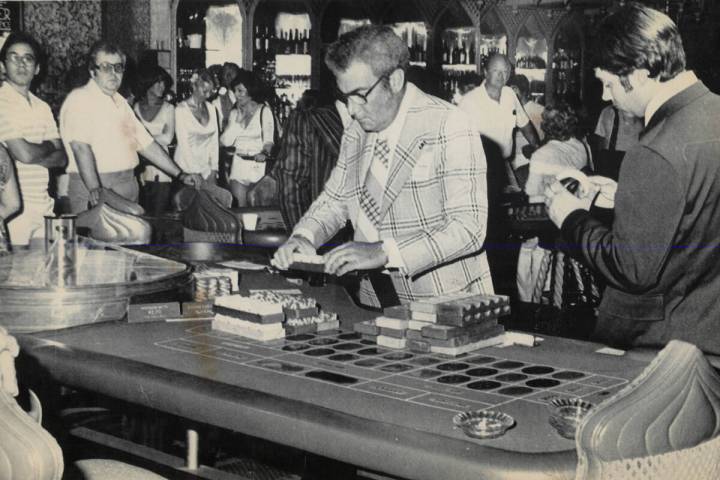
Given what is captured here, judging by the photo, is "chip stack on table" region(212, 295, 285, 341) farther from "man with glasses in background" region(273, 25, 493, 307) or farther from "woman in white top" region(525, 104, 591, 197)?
"woman in white top" region(525, 104, 591, 197)

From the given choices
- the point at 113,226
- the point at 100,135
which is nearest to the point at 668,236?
the point at 113,226

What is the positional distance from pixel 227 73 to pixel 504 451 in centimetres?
821

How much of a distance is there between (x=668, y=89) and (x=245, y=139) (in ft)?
23.3

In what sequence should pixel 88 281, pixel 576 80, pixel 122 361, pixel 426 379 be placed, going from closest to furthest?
pixel 426 379 < pixel 122 361 < pixel 88 281 < pixel 576 80

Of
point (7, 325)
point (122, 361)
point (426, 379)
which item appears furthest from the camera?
point (7, 325)

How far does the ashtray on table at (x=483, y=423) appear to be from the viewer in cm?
188

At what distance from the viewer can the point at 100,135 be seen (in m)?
6.77

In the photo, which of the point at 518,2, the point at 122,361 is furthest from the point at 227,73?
the point at 122,361

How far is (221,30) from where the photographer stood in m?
9.74

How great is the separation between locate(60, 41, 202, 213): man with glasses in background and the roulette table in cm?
389

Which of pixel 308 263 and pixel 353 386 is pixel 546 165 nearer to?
pixel 308 263

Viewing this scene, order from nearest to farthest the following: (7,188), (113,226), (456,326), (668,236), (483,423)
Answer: (483,423) < (456,326) < (668,236) < (113,226) < (7,188)

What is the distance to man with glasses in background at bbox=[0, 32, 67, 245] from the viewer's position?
598 cm

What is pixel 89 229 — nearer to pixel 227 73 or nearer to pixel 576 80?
pixel 227 73
